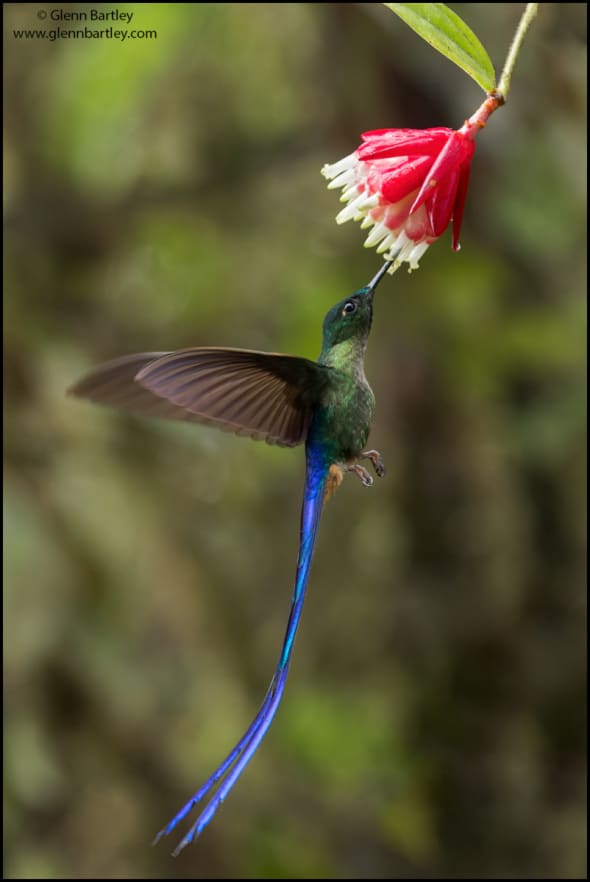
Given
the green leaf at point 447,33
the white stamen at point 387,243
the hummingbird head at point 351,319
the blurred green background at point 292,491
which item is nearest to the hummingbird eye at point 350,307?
the hummingbird head at point 351,319

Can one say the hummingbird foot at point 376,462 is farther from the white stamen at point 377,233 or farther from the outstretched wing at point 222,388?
the white stamen at point 377,233

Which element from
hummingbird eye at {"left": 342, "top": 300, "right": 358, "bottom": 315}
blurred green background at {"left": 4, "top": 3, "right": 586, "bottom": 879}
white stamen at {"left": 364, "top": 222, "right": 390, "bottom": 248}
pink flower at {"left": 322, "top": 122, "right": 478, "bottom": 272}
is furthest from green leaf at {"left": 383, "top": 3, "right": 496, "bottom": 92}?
blurred green background at {"left": 4, "top": 3, "right": 586, "bottom": 879}

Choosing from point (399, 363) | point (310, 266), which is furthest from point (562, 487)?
point (310, 266)

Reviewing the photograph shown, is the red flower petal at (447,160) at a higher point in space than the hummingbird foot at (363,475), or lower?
higher

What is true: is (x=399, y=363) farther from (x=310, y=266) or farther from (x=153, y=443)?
(x=153, y=443)

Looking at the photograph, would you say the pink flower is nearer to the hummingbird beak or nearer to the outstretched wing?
the hummingbird beak

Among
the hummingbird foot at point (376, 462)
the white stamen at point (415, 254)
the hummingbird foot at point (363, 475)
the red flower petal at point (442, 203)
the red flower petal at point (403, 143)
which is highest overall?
the red flower petal at point (403, 143)

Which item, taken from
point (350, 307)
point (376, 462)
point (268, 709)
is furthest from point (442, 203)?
point (268, 709)
